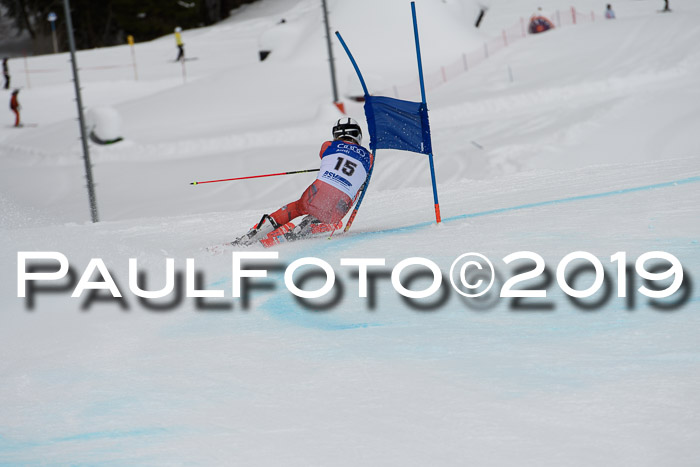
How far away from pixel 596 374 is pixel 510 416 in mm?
592

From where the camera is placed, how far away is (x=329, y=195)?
725 cm

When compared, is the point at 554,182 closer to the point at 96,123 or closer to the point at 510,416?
the point at 510,416

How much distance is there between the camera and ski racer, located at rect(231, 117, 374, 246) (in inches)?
284

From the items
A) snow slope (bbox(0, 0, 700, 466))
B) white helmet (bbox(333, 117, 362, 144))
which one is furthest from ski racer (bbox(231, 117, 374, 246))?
snow slope (bbox(0, 0, 700, 466))

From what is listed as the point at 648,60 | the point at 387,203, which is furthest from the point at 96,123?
the point at 648,60

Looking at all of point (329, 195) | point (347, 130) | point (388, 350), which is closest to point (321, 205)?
point (329, 195)

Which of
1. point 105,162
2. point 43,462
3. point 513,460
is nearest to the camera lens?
point 513,460

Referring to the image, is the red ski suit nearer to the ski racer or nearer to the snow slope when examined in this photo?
the ski racer

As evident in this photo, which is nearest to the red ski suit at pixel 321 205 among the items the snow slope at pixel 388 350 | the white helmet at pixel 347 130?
the white helmet at pixel 347 130

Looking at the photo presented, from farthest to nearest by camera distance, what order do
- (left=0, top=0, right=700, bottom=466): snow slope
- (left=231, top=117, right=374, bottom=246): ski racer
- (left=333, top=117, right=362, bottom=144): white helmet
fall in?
1. (left=333, top=117, right=362, bottom=144): white helmet
2. (left=231, top=117, right=374, bottom=246): ski racer
3. (left=0, top=0, right=700, bottom=466): snow slope

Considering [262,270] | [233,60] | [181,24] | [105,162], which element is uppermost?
[181,24]

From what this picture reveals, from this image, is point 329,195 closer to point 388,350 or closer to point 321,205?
point 321,205

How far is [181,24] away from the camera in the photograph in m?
52.2

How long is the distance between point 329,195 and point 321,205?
0.39 feet
